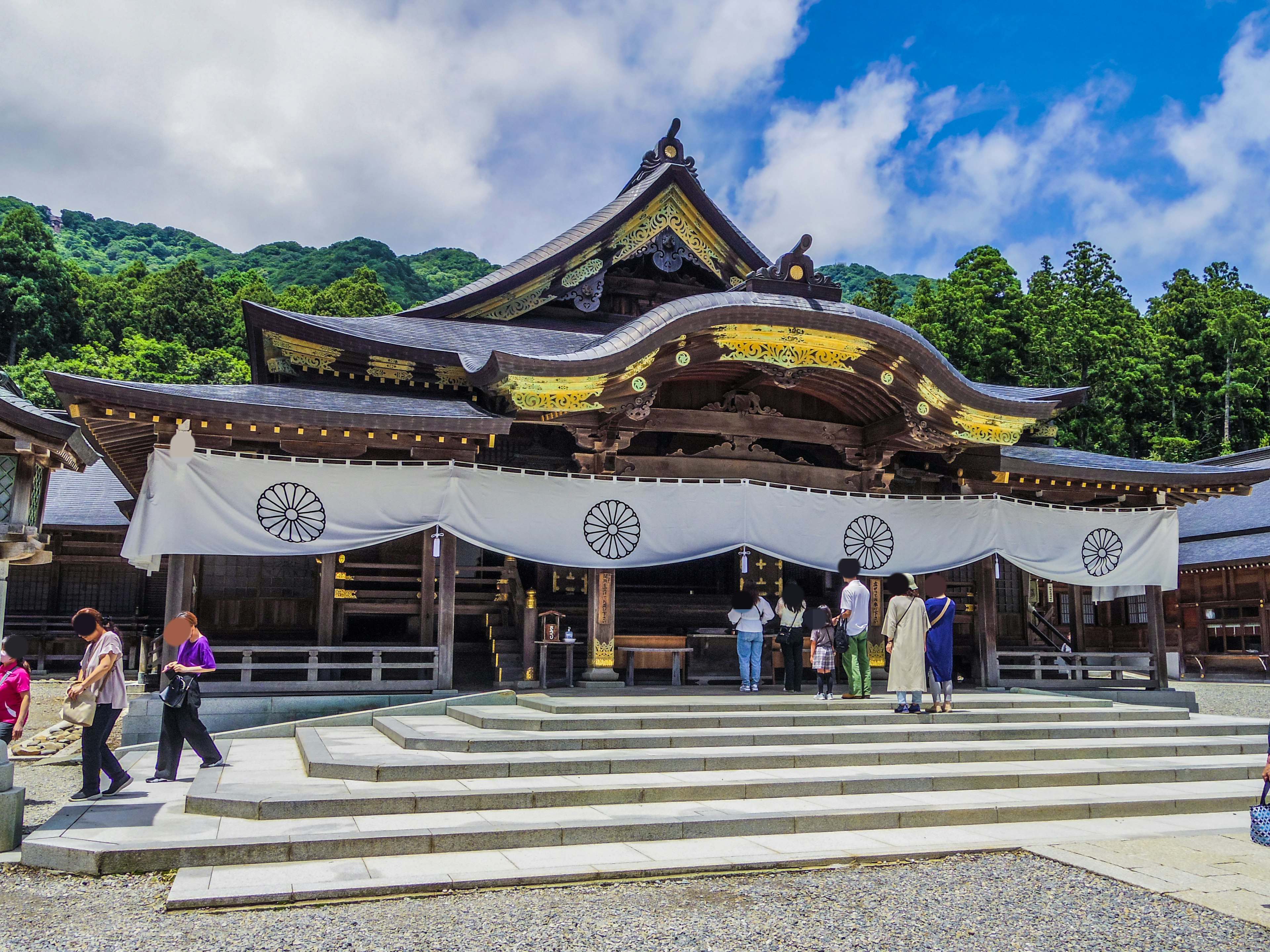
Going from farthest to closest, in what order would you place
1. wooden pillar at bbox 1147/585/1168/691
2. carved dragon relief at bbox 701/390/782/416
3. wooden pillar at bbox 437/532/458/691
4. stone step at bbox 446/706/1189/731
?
1. wooden pillar at bbox 1147/585/1168/691
2. carved dragon relief at bbox 701/390/782/416
3. wooden pillar at bbox 437/532/458/691
4. stone step at bbox 446/706/1189/731

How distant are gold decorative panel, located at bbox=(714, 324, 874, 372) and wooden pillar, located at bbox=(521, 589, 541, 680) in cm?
416

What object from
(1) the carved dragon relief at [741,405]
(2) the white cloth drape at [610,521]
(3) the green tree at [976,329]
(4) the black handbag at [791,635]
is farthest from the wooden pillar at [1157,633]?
(3) the green tree at [976,329]

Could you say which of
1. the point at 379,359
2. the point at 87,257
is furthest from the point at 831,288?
the point at 87,257

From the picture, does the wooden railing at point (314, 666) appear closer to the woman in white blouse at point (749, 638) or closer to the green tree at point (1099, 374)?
the woman in white blouse at point (749, 638)

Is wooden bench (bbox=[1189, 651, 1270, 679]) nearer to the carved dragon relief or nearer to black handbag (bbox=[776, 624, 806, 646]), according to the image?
black handbag (bbox=[776, 624, 806, 646])

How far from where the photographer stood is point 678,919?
16.7 feet

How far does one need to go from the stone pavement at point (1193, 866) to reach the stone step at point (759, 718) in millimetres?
3692

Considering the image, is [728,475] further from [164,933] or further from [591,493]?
[164,933]

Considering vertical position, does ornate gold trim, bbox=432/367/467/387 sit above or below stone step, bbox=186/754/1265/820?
above

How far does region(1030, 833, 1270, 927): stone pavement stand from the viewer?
5383 millimetres

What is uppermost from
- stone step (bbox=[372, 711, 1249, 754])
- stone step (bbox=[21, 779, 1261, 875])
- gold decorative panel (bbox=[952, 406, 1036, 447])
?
gold decorative panel (bbox=[952, 406, 1036, 447])

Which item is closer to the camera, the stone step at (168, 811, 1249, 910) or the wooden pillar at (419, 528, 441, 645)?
the stone step at (168, 811, 1249, 910)

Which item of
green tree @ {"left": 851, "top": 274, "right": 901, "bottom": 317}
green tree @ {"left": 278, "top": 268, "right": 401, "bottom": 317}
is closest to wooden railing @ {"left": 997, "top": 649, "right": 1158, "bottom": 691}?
green tree @ {"left": 851, "top": 274, "right": 901, "bottom": 317}

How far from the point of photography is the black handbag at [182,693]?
7711mm
